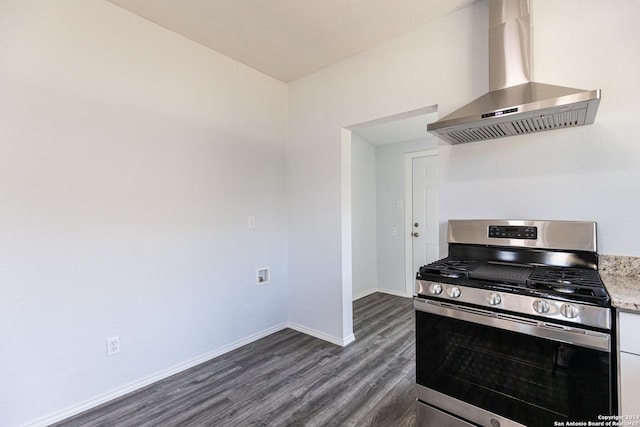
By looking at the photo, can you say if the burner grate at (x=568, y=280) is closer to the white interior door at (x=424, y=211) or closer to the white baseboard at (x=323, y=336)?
the white baseboard at (x=323, y=336)

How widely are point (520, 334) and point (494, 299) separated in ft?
0.56

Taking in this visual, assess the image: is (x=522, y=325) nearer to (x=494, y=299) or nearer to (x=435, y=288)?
(x=494, y=299)

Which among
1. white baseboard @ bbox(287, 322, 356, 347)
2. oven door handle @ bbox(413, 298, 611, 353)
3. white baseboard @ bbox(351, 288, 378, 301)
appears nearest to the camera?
oven door handle @ bbox(413, 298, 611, 353)

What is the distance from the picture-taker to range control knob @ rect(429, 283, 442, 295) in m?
1.54

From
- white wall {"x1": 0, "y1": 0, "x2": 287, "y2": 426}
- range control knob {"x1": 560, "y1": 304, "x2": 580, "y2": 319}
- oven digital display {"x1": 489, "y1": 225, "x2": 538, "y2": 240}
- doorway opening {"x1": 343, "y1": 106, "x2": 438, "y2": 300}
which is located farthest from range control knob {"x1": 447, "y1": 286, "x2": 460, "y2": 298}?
doorway opening {"x1": 343, "y1": 106, "x2": 438, "y2": 300}

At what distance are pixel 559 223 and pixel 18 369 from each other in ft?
10.7

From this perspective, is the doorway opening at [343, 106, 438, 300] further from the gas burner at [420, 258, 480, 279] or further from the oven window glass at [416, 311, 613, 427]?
the oven window glass at [416, 311, 613, 427]

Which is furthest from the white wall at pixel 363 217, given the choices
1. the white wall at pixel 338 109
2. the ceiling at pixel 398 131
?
the white wall at pixel 338 109

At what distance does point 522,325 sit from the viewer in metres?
1.29

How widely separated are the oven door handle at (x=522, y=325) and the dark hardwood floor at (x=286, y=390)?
832 millimetres

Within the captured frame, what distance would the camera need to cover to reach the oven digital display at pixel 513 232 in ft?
5.86

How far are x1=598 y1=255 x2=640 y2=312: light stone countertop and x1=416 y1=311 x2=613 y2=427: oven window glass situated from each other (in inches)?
9.1

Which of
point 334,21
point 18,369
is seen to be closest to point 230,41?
point 334,21

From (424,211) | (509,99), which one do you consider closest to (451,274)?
(509,99)
